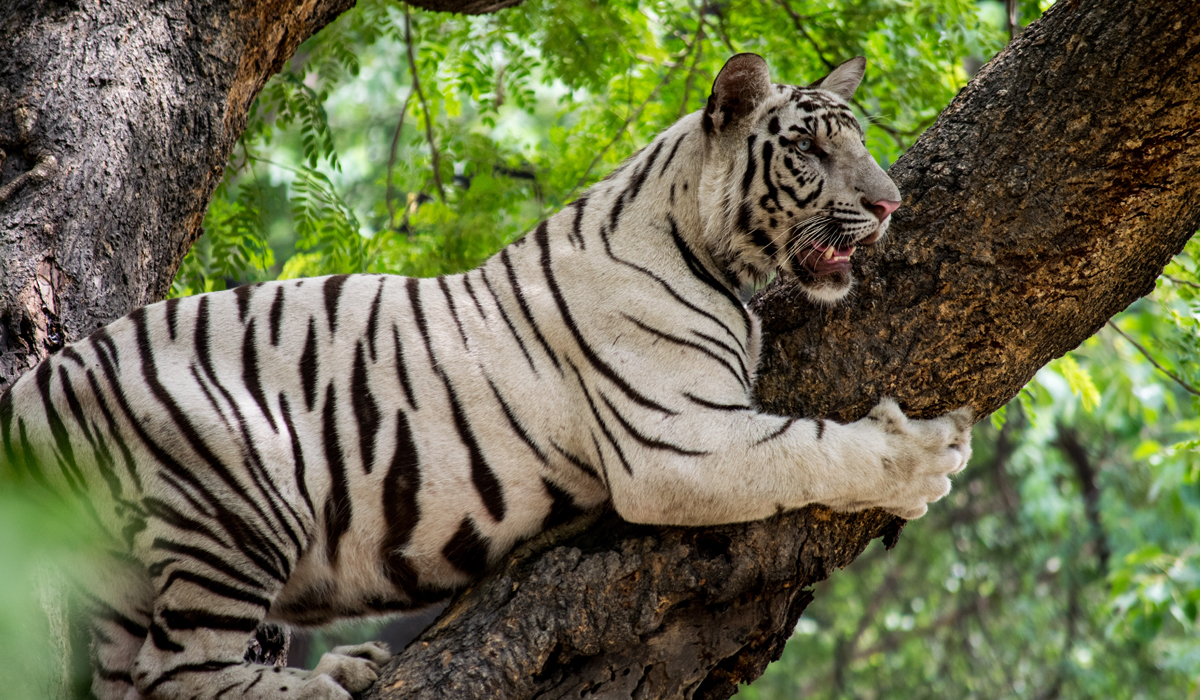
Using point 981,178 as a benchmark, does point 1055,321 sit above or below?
below

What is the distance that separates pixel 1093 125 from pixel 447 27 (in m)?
5.29

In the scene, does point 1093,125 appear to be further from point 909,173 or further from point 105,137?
point 105,137

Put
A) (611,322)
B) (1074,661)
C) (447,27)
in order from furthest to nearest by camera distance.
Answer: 1. (1074,661)
2. (447,27)
3. (611,322)

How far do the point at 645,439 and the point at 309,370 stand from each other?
1146 mm

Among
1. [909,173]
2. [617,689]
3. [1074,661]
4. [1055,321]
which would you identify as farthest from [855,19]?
[1074,661]

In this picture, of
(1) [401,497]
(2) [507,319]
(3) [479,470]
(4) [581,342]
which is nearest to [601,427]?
(4) [581,342]

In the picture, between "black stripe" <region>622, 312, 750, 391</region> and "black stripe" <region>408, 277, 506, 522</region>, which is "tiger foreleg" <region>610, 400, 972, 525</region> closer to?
"black stripe" <region>622, 312, 750, 391</region>

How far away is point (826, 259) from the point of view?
3.16m

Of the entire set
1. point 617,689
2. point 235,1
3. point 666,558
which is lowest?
point 617,689

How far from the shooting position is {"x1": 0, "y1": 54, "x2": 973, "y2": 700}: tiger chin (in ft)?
9.40

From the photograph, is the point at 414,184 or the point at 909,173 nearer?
the point at 909,173

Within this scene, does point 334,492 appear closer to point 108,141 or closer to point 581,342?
point 581,342

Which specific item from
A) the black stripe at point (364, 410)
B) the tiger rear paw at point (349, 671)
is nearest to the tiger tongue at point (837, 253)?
the black stripe at point (364, 410)

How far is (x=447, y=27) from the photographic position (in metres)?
7.08
